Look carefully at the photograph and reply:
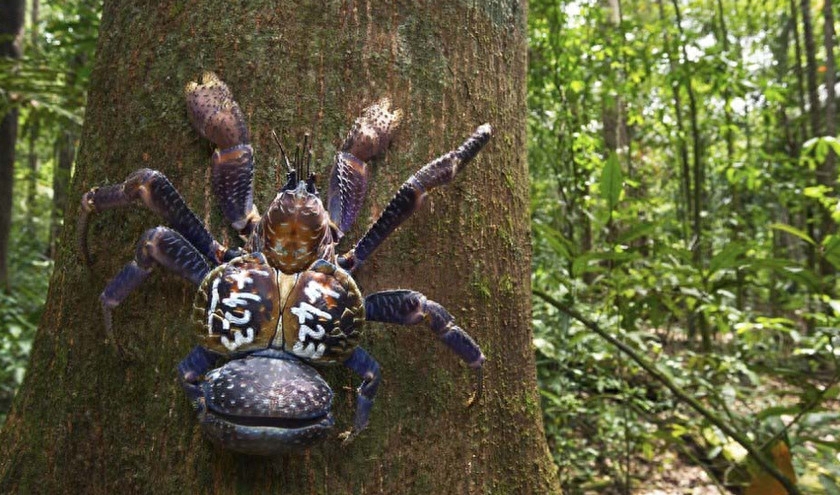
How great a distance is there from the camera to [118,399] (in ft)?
5.51

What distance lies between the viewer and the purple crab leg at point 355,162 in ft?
5.90

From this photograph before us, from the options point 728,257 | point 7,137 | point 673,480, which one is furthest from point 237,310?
point 7,137

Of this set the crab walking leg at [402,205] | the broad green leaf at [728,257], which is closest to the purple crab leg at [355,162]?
the crab walking leg at [402,205]

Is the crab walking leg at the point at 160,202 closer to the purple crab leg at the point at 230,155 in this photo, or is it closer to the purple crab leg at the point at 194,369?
the purple crab leg at the point at 230,155

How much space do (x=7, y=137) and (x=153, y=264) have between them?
801 cm

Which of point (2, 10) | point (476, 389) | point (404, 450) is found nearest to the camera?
point (404, 450)

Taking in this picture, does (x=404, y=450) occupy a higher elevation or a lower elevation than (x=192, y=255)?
lower

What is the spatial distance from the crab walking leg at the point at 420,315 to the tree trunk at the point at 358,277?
0.10 meters

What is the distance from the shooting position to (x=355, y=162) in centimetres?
182

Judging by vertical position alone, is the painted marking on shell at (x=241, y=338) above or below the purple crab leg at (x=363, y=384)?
above

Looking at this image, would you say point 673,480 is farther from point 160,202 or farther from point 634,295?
point 160,202

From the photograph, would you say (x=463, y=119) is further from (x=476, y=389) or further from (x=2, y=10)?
(x=2, y=10)

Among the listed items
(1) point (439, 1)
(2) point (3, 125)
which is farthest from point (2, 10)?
(1) point (439, 1)

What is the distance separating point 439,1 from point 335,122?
58 cm
